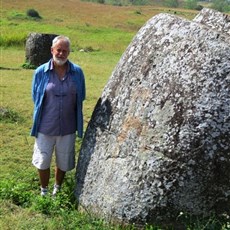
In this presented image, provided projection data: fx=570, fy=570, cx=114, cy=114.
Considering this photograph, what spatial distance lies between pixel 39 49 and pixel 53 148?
15850mm

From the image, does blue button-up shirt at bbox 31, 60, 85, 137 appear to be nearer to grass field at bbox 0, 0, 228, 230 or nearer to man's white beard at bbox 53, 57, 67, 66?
man's white beard at bbox 53, 57, 67, 66

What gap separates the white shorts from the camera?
6.59 meters

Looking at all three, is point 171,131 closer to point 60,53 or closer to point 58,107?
point 58,107

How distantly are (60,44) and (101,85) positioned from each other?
11.4 metres

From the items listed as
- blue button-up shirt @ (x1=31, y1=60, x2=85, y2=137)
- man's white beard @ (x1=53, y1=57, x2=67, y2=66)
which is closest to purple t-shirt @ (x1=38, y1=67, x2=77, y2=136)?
blue button-up shirt @ (x1=31, y1=60, x2=85, y2=137)

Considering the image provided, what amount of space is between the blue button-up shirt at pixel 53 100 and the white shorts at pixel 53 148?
10 centimetres

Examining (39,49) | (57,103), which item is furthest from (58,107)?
(39,49)

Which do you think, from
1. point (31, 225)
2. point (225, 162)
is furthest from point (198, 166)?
point (31, 225)

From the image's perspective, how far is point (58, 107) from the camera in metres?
6.39

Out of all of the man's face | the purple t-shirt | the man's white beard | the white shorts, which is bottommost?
the white shorts

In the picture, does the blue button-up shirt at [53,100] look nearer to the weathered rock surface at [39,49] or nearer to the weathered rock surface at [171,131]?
the weathered rock surface at [171,131]

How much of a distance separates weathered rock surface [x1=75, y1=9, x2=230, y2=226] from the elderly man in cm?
61

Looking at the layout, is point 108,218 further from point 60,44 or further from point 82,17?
point 82,17

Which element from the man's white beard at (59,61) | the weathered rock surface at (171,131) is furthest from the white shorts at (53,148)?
the man's white beard at (59,61)
